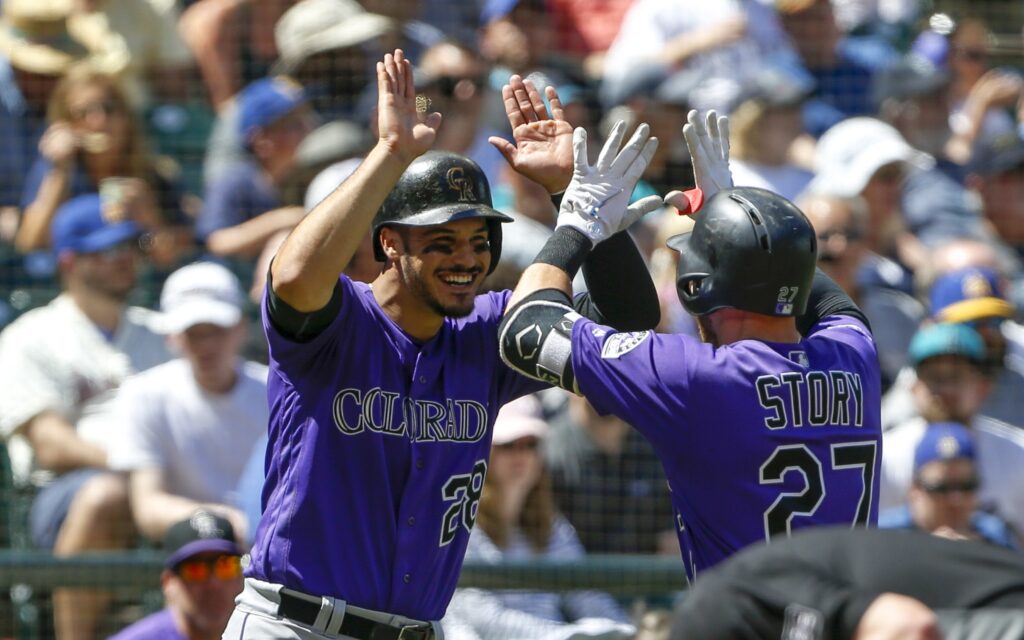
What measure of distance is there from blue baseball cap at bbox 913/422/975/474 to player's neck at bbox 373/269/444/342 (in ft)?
9.06

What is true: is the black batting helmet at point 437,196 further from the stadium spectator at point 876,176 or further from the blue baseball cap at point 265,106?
the stadium spectator at point 876,176

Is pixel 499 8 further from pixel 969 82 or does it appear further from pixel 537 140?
pixel 537 140

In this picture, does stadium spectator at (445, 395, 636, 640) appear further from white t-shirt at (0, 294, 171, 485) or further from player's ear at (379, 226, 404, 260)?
player's ear at (379, 226, 404, 260)

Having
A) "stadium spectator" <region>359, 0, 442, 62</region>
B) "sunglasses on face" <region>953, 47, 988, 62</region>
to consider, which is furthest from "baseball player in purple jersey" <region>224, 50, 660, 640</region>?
"sunglasses on face" <region>953, 47, 988, 62</region>

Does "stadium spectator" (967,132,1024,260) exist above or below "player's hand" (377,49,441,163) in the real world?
below

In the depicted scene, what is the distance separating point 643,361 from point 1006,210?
4.79 m

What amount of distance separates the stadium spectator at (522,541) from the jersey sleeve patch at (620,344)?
2.35 metres

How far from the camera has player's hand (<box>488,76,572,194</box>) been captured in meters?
3.96

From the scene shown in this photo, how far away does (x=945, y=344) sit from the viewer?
640 centimetres

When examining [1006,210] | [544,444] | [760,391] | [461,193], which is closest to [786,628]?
[760,391]

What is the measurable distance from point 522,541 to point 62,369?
1941 millimetres

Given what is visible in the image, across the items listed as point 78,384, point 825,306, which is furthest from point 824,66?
point 825,306

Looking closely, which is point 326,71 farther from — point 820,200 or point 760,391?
point 760,391

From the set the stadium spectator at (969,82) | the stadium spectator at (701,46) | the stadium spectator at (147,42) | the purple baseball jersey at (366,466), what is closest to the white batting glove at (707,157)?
the purple baseball jersey at (366,466)
